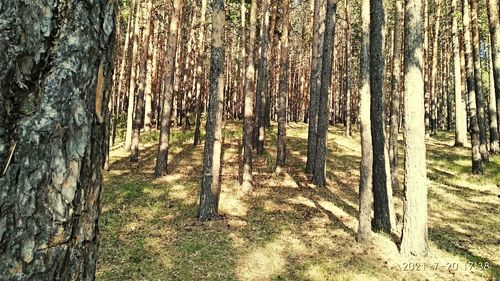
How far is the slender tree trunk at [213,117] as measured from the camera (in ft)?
34.7

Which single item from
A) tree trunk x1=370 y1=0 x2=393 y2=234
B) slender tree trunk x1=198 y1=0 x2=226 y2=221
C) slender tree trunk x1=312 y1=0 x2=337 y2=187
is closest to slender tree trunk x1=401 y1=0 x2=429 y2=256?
tree trunk x1=370 y1=0 x2=393 y2=234

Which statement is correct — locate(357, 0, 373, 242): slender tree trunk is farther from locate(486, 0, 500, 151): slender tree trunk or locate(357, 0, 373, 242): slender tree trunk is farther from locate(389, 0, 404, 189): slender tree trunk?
locate(486, 0, 500, 151): slender tree trunk

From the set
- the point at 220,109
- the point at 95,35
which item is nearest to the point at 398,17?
the point at 220,109

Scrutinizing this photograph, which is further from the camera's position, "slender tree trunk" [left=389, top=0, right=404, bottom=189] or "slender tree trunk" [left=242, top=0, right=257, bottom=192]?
"slender tree trunk" [left=389, top=0, right=404, bottom=189]

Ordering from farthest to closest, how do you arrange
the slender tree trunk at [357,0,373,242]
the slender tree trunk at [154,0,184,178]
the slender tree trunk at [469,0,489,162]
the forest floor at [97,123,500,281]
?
the slender tree trunk at [469,0,489,162] < the slender tree trunk at [154,0,184,178] < the slender tree trunk at [357,0,373,242] < the forest floor at [97,123,500,281]

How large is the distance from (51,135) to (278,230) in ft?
31.0

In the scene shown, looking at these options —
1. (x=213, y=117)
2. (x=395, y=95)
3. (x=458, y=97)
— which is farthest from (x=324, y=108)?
(x=458, y=97)

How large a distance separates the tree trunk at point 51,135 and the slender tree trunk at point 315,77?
14.6 metres

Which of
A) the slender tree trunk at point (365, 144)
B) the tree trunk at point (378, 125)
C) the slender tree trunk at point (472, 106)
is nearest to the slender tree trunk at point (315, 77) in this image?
the tree trunk at point (378, 125)

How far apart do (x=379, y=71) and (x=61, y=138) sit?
992 cm

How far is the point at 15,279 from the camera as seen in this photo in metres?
1.15

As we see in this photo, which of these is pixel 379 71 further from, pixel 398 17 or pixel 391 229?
pixel 398 17
